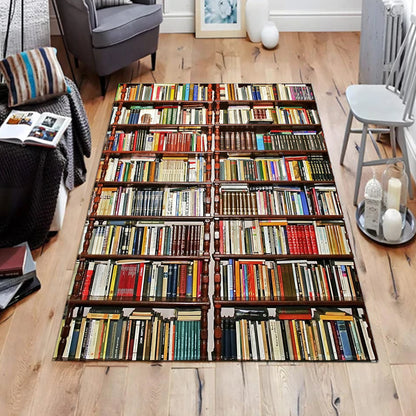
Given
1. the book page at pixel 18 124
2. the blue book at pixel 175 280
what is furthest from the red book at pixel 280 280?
the book page at pixel 18 124

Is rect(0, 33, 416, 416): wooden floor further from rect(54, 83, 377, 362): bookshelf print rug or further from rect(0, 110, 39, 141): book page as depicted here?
rect(0, 110, 39, 141): book page

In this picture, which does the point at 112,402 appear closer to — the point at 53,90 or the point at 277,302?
the point at 277,302

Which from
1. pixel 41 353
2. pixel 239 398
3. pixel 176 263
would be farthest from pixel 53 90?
pixel 239 398

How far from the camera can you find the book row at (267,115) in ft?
13.6

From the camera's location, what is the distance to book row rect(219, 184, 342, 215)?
11.4 feet

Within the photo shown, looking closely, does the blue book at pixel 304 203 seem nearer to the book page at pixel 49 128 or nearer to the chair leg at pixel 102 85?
the book page at pixel 49 128

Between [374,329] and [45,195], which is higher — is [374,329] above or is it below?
below

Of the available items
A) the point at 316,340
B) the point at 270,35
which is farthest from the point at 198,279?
the point at 270,35

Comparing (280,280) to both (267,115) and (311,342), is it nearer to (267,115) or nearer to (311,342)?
(311,342)

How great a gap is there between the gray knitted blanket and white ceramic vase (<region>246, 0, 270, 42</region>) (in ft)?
7.45

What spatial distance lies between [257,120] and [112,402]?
7.32ft

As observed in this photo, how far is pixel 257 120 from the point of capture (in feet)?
13.5

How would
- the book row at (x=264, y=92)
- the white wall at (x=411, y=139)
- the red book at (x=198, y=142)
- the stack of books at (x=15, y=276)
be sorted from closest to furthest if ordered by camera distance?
the stack of books at (x=15, y=276), the white wall at (x=411, y=139), the red book at (x=198, y=142), the book row at (x=264, y=92)

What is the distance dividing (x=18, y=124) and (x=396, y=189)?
2063 mm
